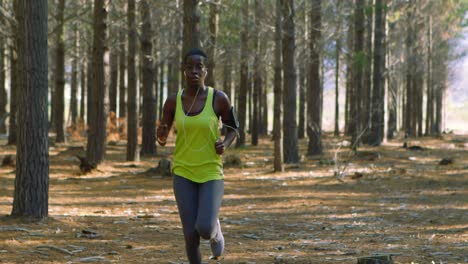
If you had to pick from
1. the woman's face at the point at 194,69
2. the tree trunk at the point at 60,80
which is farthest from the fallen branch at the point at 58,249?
the tree trunk at the point at 60,80

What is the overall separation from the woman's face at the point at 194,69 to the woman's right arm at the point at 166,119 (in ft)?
0.70

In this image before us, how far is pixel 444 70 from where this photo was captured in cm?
4641

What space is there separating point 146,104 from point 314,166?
227 inches

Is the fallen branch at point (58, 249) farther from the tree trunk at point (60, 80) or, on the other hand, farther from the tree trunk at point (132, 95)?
the tree trunk at point (60, 80)

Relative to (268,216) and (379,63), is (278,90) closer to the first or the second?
(268,216)

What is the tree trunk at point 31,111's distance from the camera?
8.32 meters

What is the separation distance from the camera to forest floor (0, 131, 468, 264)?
23.9 ft

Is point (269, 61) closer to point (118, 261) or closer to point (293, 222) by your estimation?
point (293, 222)

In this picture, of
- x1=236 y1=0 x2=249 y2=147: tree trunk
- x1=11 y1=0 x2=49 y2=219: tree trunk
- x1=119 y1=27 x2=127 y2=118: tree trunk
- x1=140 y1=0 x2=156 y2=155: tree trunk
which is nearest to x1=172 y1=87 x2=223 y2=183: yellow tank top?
x1=11 y1=0 x2=49 y2=219: tree trunk

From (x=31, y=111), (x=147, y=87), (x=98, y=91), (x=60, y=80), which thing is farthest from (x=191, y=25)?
(x=60, y=80)

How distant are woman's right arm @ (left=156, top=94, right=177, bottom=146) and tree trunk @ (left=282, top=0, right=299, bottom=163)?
38.5 ft

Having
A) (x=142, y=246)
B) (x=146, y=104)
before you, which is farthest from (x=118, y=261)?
(x=146, y=104)

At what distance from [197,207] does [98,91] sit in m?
11.9

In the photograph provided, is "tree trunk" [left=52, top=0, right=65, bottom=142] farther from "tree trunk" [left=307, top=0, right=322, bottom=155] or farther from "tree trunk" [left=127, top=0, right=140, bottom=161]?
"tree trunk" [left=307, top=0, right=322, bottom=155]
